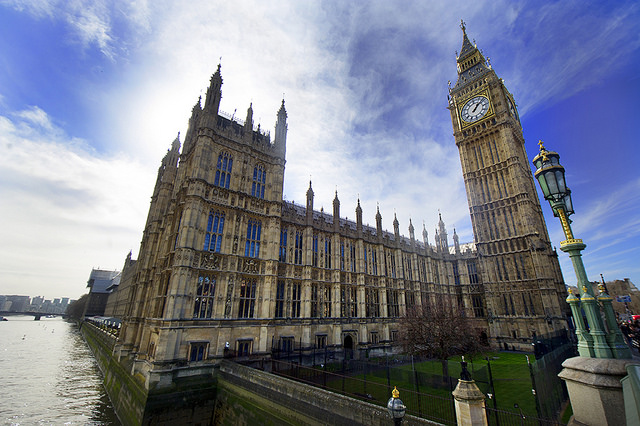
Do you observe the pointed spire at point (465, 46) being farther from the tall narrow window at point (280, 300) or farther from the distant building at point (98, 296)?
the distant building at point (98, 296)

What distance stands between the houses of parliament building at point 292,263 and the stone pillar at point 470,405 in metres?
19.0

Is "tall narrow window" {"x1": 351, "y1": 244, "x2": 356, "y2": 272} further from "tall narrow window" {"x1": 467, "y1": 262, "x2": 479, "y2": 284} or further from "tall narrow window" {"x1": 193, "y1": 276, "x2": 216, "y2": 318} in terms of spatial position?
"tall narrow window" {"x1": 467, "y1": 262, "x2": 479, "y2": 284}

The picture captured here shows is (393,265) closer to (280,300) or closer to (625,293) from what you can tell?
(280,300)

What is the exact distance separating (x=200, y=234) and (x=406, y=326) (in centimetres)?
2136

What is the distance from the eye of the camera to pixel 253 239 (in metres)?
26.5

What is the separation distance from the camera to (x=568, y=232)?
7.08 meters

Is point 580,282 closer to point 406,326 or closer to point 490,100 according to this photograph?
point 406,326

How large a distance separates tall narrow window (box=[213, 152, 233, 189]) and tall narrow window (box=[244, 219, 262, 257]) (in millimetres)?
4425

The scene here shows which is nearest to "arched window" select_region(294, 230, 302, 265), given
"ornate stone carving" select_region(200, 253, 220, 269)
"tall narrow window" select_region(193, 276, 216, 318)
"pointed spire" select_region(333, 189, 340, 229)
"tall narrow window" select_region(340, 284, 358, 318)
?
"pointed spire" select_region(333, 189, 340, 229)

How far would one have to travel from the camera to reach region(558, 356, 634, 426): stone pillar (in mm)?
5113

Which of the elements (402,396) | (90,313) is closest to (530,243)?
(402,396)

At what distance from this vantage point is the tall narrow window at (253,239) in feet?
85.0

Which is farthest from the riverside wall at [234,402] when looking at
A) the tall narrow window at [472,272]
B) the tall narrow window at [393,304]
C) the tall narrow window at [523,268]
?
the tall narrow window at [472,272]

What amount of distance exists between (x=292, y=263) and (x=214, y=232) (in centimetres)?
860
